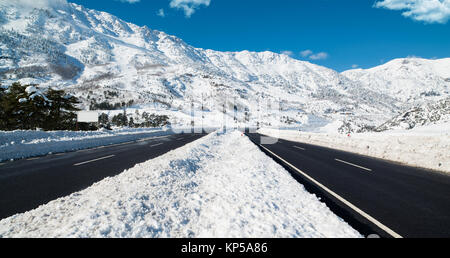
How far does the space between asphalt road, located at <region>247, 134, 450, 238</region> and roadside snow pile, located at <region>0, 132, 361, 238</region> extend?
70cm

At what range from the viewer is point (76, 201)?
4.26m

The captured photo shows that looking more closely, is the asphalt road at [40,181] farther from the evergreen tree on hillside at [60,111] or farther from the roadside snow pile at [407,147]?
the evergreen tree on hillside at [60,111]

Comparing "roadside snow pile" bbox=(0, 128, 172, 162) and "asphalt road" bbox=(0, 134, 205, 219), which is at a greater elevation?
"roadside snow pile" bbox=(0, 128, 172, 162)

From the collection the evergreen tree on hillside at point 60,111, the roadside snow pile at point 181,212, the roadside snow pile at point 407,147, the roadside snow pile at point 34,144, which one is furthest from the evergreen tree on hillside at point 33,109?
the roadside snow pile at point 407,147

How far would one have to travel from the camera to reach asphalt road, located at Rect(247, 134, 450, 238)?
3.48m

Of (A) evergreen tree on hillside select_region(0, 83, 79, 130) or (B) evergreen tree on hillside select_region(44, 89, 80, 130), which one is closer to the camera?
(A) evergreen tree on hillside select_region(0, 83, 79, 130)

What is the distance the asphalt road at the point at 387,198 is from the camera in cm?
348

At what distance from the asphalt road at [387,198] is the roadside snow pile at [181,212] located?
70 centimetres

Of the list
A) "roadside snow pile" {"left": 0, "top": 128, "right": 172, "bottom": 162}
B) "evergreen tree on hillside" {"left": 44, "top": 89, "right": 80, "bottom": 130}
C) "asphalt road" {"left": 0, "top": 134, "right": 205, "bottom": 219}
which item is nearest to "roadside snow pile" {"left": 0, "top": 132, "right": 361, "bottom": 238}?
"asphalt road" {"left": 0, "top": 134, "right": 205, "bottom": 219}

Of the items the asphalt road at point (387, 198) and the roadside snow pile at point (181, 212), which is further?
the asphalt road at point (387, 198)

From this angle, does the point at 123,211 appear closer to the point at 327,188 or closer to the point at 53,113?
the point at 327,188

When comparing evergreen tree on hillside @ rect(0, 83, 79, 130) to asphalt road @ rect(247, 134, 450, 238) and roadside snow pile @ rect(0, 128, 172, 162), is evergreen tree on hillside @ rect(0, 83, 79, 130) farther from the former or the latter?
asphalt road @ rect(247, 134, 450, 238)

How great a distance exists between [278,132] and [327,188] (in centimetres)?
3189
